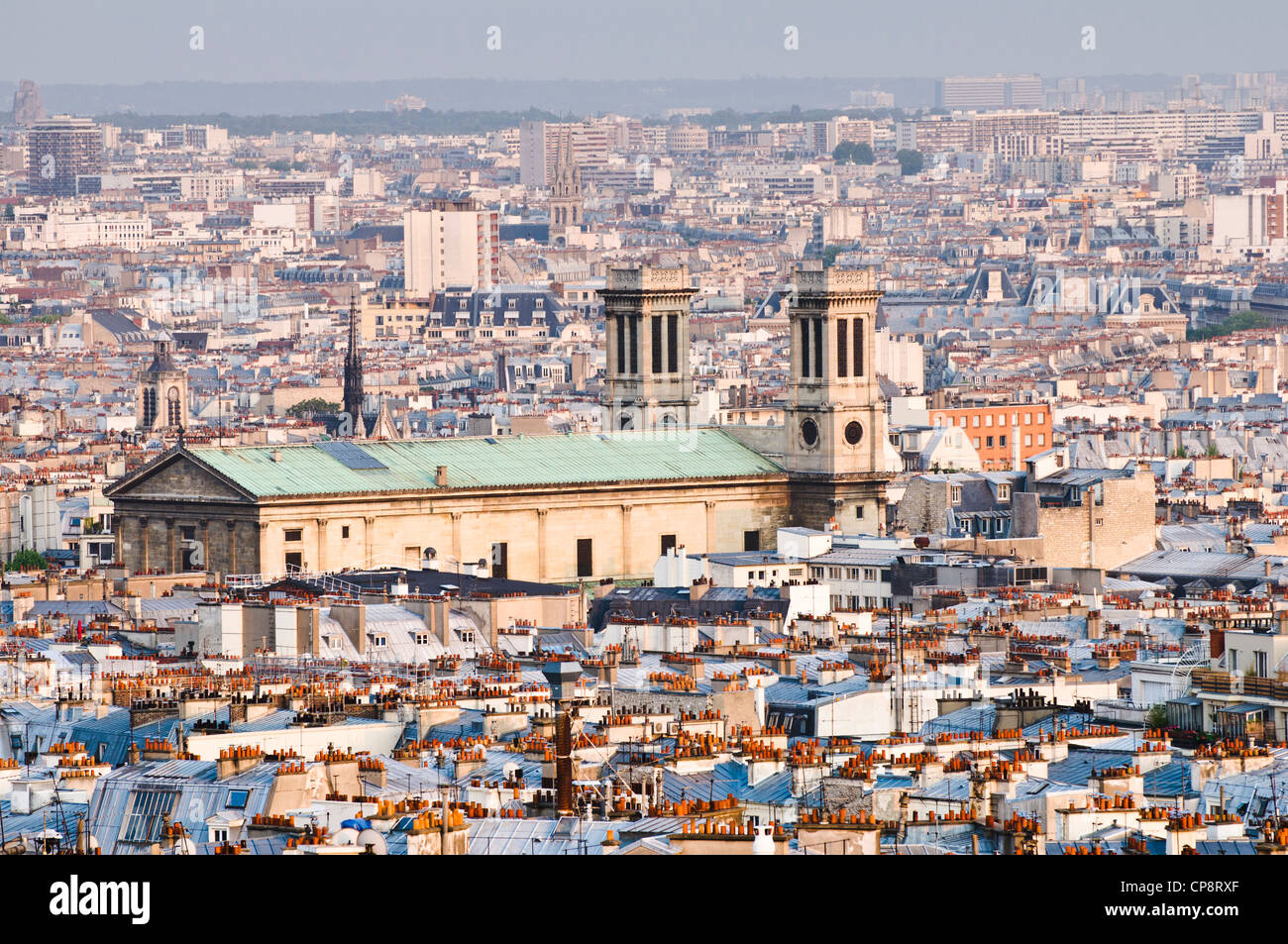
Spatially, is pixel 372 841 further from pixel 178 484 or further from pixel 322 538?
pixel 178 484

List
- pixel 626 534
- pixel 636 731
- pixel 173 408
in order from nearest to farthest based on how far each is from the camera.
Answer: pixel 636 731, pixel 626 534, pixel 173 408

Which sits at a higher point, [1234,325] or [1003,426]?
[1003,426]

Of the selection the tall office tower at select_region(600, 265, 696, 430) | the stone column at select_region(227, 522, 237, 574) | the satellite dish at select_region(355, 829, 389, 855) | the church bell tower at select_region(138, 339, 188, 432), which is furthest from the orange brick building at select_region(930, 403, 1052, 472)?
the satellite dish at select_region(355, 829, 389, 855)

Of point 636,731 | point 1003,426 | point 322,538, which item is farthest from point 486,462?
point 1003,426

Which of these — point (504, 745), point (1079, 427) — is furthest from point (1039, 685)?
point (1079, 427)

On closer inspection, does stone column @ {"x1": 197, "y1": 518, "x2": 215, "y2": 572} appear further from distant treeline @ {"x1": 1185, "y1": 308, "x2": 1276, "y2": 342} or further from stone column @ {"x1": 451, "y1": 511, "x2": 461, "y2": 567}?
distant treeline @ {"x1": 1185, "y1": 308, "x2": 1276, "y2": 342}

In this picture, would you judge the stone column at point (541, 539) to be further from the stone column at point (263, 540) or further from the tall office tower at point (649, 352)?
the stone column at point (263, 540)
